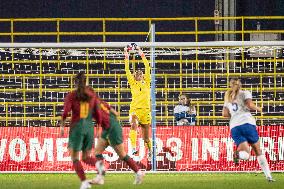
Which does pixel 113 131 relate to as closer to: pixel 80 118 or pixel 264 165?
pixel 80 118

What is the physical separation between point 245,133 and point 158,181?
192 centimetres

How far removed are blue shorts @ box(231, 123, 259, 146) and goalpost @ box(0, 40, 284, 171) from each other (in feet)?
13.2

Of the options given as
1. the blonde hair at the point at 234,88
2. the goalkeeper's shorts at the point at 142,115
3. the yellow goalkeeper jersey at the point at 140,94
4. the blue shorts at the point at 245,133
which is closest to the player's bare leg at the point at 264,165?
the blue shorts at the point at 245,133

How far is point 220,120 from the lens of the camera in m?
25.4

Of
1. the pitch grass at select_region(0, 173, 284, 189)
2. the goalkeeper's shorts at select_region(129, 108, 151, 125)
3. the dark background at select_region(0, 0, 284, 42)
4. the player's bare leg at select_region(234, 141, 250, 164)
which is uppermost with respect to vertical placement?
the dark background at select_region(0, 0, 284, 42)

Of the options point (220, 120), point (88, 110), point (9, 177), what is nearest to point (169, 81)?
point (220, 120)

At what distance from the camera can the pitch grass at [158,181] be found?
15420mm

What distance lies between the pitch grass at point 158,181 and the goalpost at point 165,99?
1016 mm

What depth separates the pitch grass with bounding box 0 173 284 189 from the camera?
607 inches

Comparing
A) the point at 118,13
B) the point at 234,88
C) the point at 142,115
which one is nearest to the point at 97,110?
the point at 234,88

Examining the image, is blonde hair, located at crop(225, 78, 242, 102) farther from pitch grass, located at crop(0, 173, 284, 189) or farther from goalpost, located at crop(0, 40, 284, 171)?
goalpost, located at crop(0, 40, 284, 171)

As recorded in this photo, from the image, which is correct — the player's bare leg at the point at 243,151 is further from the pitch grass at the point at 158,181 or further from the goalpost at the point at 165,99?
the goalpost at the point at 165,99

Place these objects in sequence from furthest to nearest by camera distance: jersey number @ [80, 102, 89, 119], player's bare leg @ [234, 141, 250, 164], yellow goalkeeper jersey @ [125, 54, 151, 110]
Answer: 1. yellow goalkeeper jersey @ [125, 54, 151, 110]
2. player's bare leg @ [234, 141, 250, 164]
3. jersey number @ [80, 102, 89, 119]

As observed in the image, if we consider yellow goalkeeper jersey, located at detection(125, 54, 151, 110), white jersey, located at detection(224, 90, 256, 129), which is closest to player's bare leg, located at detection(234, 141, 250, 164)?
white jersey, located at detection(224, 90, 256, 129)
